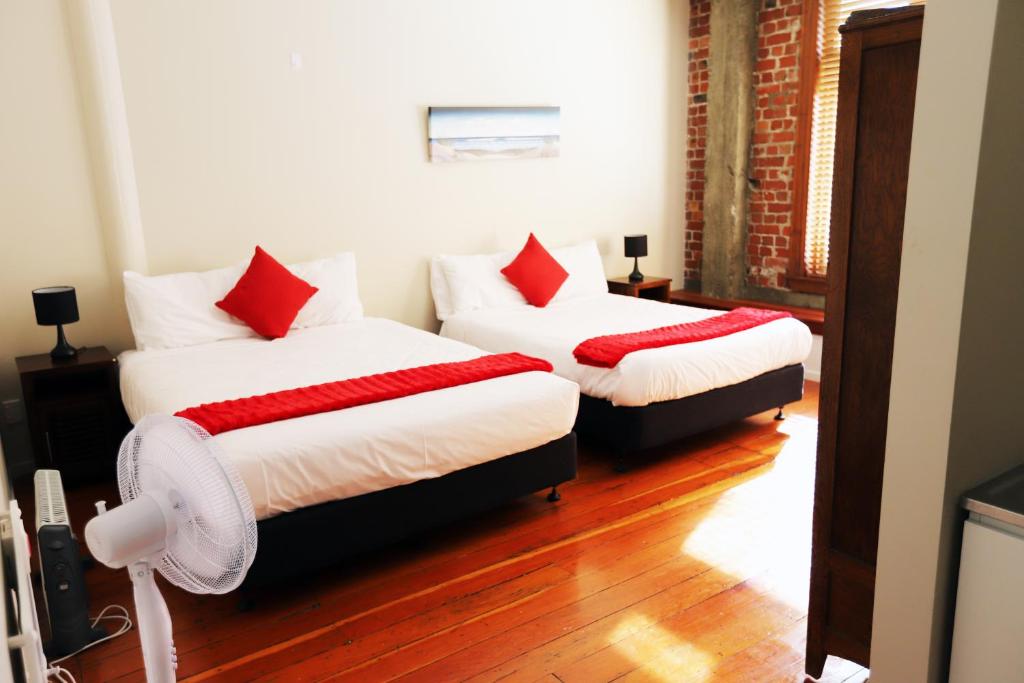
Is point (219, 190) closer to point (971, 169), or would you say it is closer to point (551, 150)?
point (551, 150)

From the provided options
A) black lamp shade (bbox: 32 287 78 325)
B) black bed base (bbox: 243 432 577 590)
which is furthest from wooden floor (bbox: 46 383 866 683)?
black lamp shade (bbox: 32 287 78 325)

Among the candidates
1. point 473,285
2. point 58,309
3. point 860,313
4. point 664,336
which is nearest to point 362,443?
point 860,313

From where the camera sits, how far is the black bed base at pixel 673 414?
3.71 m

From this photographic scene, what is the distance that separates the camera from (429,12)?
4.86 m

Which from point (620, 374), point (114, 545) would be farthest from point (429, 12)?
point (114, 545)

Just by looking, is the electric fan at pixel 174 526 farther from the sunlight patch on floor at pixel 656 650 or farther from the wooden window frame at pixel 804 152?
the wooden window frame at pixel 804 152

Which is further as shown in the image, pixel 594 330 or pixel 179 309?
pixel 594 330

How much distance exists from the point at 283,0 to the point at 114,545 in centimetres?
391

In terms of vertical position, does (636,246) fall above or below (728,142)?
below

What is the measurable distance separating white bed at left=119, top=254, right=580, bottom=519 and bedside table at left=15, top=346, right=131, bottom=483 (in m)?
0.18

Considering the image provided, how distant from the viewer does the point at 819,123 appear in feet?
17.6

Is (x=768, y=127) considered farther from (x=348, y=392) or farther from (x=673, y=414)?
(x=348, y=392)

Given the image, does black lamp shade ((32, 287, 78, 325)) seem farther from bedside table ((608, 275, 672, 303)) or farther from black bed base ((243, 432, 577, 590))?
bedside table ((608, 275, 672, 303))

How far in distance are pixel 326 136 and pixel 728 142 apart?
3.10m
